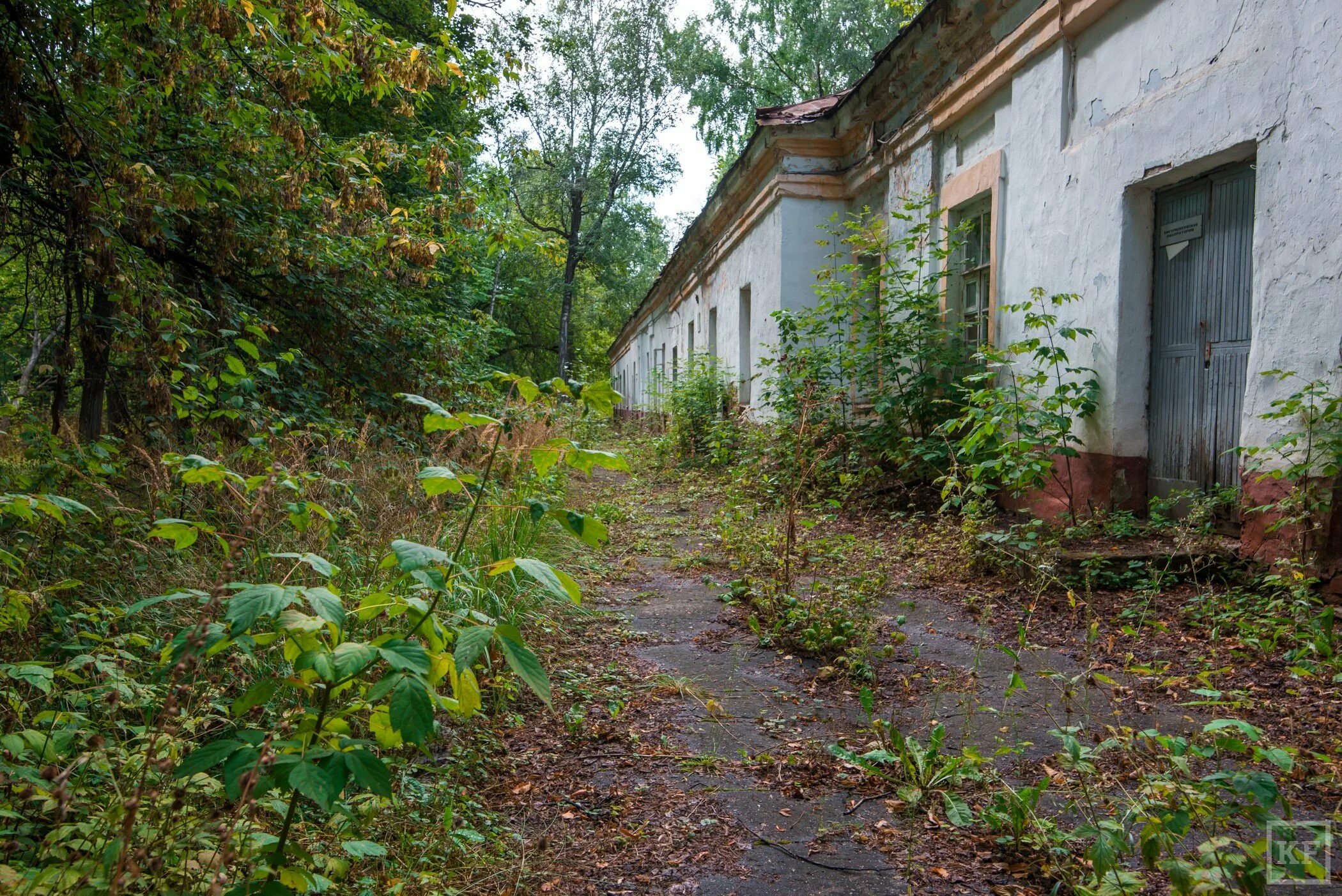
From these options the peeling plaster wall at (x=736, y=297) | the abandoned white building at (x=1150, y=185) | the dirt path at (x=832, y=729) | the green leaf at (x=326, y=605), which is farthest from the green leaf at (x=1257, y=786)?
the peeling plaster wall at (x=736, y=297)

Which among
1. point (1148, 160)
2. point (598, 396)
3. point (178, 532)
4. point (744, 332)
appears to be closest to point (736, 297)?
point (744, 332)

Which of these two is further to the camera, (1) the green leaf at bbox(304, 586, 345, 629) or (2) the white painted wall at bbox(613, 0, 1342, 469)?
(2) the white painted wall at bbox(613, 0, 1342, 469)

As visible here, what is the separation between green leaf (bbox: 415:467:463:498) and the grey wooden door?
14.4 ft

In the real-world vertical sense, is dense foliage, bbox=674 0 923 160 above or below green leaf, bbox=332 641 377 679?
above

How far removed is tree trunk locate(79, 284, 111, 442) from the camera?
432 cm

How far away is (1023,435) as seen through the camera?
5688 millimetres

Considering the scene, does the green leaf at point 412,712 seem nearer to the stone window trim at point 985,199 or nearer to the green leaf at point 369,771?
the green leaf at point 369,771

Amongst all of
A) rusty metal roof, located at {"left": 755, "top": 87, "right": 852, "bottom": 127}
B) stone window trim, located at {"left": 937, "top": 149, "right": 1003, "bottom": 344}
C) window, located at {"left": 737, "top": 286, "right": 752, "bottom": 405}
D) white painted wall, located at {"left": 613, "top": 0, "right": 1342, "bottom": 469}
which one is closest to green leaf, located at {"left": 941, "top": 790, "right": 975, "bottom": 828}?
A: white painted wall, located at {"left": 613, "top": 0, "right": 1342, "bottom": 469}

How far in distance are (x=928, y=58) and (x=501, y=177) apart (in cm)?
450

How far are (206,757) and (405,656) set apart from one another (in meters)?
0.37

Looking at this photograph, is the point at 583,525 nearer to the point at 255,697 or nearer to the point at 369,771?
the point at 369,771

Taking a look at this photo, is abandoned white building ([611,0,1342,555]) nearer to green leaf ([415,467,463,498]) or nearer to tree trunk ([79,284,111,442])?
green leaf ([415,467,463,498])

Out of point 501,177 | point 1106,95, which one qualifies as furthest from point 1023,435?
point 501,177

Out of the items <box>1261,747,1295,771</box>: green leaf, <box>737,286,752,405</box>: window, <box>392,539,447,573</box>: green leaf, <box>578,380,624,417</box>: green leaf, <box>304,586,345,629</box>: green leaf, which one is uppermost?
<box>737,286,752,405</box>: window
